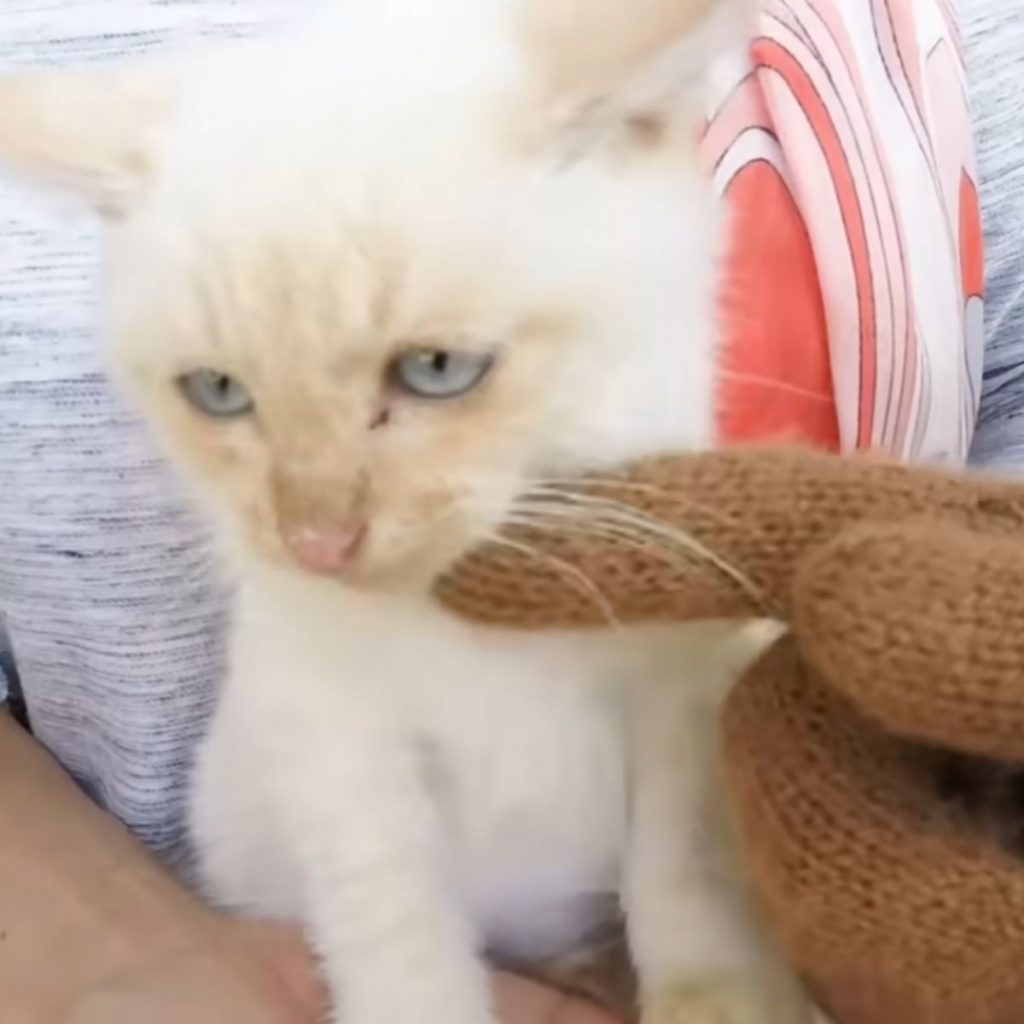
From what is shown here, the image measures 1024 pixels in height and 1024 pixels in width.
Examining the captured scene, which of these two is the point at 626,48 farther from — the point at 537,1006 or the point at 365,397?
the point at 537,1006

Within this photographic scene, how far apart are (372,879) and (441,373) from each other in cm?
26

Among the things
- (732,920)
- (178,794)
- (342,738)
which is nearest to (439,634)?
(342,738)

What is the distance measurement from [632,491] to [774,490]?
0.18 feet

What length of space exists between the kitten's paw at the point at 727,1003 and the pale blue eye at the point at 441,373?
293 millimetres

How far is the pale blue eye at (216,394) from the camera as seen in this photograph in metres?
0.62

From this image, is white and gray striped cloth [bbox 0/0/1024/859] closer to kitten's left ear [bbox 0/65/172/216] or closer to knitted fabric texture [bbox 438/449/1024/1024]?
kitten's left ear [bbox 0/65/172/216]

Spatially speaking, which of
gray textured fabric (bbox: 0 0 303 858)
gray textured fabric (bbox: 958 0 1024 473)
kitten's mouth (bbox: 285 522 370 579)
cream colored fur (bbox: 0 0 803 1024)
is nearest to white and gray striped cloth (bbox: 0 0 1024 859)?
gray textured fabric (bbox: 0 0 303 858)

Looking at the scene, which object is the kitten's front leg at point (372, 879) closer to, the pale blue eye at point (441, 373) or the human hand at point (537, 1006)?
the human hand at point (537, 1006)

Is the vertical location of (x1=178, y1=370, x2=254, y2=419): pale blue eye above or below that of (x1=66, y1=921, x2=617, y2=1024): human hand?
above

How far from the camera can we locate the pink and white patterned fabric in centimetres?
85

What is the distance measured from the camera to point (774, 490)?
22.7 inches

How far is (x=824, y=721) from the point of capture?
566 millimetres

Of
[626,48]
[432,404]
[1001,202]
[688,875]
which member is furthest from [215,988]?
[1001,202]

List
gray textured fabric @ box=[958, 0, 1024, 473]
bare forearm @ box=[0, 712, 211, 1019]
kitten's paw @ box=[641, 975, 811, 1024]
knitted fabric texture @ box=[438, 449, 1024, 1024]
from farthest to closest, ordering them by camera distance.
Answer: gray textured fabric @ box=[958, 0, 1024, 473] → bare forearm @ box=[0, 712, 211, 1019] → kitten's paw @ box=[641, 975, 811, 1024] → knitted fabric texture @ box=[438, 449, 1024, 1024]
